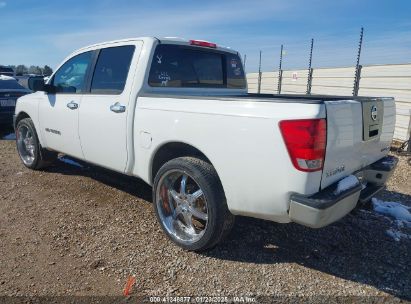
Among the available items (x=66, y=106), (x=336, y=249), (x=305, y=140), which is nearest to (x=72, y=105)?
(x=66, y=106)

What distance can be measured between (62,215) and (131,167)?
1044 mm

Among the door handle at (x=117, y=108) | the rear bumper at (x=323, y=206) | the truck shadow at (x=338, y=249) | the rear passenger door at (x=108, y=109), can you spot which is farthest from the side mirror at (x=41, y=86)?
the rear bumper at (x=323, y=206)

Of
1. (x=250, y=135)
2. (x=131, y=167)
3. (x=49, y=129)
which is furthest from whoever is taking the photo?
(x=49, y=129)

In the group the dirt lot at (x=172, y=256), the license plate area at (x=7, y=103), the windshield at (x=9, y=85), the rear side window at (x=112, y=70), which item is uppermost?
the rear side window at (x=112, y=70)

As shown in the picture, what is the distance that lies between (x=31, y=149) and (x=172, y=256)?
365 cm

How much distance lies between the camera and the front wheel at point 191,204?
3062mm

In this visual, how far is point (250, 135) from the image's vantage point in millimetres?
2695

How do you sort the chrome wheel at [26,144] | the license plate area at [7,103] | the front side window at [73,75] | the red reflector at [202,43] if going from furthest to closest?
1. the license plate area at [7,103]
2. the chrome wheel at [26,144]
3. the front side window at [73,75]
4. the red reflector at [202,43]

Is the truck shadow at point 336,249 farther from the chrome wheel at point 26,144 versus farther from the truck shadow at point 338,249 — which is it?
the chrome wheel at point 26,144

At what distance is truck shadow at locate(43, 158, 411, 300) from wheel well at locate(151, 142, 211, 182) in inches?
35.8

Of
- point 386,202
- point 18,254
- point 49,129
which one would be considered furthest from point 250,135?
point 49,129

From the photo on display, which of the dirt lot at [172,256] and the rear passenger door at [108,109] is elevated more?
the rear passenger door at [108,109]

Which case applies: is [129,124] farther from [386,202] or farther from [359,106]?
[386,202]

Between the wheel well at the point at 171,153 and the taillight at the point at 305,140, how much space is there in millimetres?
917
